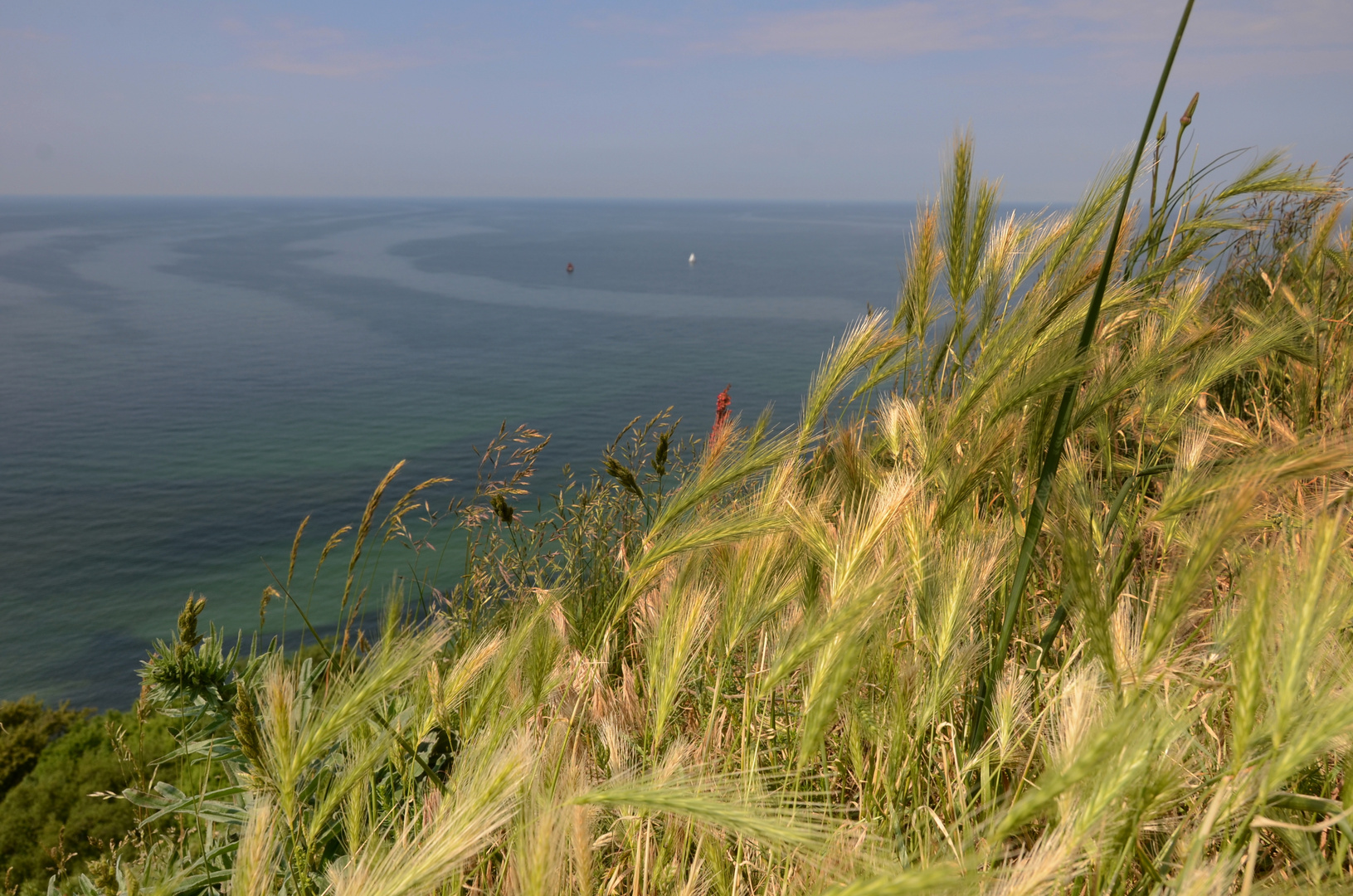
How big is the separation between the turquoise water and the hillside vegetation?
0.85 meters

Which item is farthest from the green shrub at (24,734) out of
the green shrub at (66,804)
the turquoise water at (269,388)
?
the turquoise water at (269,388)

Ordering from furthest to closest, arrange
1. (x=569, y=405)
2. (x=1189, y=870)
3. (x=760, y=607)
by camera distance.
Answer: (x=569, y=405) → (x=760, y=607) → (x=1189, y=870)

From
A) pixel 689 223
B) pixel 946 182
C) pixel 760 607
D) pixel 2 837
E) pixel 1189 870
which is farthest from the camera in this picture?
pixel 689 223

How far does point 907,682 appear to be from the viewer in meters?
1.67

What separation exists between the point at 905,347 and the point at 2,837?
34.5 ft

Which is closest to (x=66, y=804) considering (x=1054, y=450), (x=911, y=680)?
(x=911, y=680)

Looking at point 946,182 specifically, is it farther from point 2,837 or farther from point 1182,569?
point 2,837

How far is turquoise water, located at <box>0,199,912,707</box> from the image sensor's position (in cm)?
2162

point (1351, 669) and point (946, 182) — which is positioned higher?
point (946, 182)

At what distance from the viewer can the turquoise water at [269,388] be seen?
21625 mm

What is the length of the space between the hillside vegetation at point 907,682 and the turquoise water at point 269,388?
2.80 feet

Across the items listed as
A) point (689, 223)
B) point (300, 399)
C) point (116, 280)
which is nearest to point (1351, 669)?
point (300, 399)

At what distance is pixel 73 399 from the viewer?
125ft

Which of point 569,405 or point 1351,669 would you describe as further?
point 569,405
